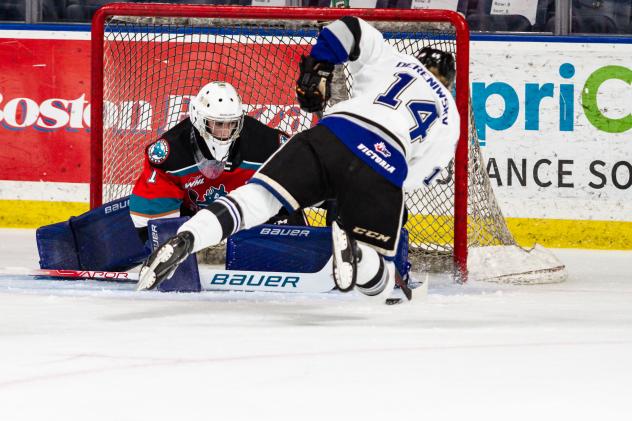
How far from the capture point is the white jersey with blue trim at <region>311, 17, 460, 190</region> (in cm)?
353

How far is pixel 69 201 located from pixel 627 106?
106 inches

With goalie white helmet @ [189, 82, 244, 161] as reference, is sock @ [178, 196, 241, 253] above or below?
below

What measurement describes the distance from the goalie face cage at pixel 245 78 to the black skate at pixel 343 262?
1250 millimetres

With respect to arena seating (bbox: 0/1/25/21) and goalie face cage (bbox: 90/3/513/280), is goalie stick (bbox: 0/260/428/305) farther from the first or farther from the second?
arena seating (bbox: 0/1/25/21)

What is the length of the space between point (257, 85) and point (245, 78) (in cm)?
6

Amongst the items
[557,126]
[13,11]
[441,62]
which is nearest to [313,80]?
[441,62]

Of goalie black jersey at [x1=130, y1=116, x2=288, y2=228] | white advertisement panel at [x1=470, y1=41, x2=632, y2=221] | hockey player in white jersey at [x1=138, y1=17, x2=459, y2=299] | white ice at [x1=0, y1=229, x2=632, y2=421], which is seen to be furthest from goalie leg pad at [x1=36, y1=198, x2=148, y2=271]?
white advertisement panel at [x1=470, y1=41, x2=632, y2=221]

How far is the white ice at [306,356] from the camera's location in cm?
214

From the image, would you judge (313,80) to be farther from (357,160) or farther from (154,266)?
(154,266)

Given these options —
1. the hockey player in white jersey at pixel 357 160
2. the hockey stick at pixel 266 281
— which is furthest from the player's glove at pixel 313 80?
the hockey stick at pixel 266 281

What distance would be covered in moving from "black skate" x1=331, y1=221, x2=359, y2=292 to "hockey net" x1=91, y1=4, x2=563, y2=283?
4.11 ft

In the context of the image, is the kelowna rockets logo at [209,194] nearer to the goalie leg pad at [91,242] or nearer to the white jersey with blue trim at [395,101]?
the goalie leg pad at [91,242]

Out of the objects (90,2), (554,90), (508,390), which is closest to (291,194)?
(508,390)

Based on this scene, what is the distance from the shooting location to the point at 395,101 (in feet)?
11.7
